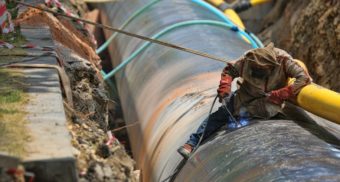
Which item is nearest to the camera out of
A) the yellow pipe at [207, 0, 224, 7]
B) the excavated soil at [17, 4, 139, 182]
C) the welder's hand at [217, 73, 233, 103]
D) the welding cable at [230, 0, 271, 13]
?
the excavated soil at [17, 4, 139, 182]

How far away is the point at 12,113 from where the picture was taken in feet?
12.4

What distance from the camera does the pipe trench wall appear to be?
575 cm

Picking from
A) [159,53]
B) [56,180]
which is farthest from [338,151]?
[159,53]

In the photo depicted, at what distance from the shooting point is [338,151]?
4.46 metres

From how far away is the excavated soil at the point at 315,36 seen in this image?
8.88 metres

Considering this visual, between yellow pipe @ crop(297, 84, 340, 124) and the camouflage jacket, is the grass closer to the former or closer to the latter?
the camouflage jacket

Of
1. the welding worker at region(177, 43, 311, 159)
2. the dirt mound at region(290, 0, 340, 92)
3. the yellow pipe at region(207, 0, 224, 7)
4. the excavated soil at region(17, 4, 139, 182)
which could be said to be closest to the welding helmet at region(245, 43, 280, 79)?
the welding worker at region(177, 43, 311, 159)

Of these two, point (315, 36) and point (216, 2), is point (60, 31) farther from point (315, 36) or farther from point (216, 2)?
point (216, 2)

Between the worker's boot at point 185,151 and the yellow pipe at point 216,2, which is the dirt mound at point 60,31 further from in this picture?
the yellow pipe at point 216,2

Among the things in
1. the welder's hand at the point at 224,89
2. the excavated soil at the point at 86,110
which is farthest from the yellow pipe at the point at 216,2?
the welder's hand at the point at 224,89

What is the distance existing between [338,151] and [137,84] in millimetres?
4362

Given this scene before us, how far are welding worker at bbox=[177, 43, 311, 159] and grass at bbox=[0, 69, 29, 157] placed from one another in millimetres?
1605

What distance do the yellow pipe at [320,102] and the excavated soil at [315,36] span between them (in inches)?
147

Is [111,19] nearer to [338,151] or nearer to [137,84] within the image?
[137,84]
